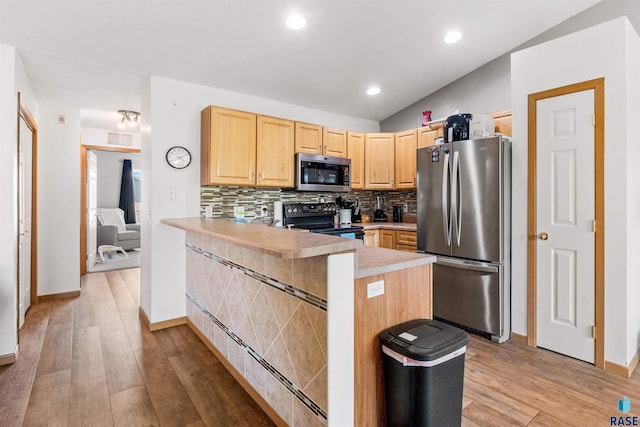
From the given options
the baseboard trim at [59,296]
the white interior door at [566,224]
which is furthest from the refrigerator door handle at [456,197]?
the baseboard trim at [59,296]

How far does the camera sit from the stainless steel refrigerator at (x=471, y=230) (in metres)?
2.86

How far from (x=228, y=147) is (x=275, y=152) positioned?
0.55 m

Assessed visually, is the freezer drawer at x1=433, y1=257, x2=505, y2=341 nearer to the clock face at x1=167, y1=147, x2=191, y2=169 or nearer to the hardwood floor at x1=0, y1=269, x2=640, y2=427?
the hardwood floor at x1=0, y1=269, x2=640, y2=427

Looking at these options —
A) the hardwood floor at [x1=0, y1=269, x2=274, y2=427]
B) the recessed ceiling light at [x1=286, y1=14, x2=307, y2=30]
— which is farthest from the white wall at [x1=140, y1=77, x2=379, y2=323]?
the recessed ceiling light at [x1=286, y1=14, x2=307, y2=30]

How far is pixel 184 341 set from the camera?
2.93 m

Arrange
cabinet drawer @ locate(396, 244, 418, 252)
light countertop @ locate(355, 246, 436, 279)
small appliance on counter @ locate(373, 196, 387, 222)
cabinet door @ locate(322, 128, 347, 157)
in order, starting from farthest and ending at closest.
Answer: small appliance on counter @ locate(373, 196, 387, 222), cabinet door @ locate(322, 128, 347, 157), cabinet drawer @ locate(396, 244, 418, 252), light countertop @ locate(355, 246, 436, 279)

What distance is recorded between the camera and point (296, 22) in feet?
8.74

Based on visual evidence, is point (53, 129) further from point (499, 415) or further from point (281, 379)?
point (499, 415)

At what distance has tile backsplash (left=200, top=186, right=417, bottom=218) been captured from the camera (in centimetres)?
358

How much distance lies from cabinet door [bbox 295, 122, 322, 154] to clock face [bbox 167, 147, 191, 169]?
122 centimetres

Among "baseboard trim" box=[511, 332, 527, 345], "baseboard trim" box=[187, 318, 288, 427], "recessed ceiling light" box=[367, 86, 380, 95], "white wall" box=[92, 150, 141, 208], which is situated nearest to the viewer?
"baseboard trim" box=[187, 318, 288, 427]

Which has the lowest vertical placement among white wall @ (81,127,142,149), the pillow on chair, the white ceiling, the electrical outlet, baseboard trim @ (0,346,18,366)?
baseboard trim @ (0,346,18,366)

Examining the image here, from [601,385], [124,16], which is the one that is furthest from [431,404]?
[124,16]

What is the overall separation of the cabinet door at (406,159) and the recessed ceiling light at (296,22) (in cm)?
225
